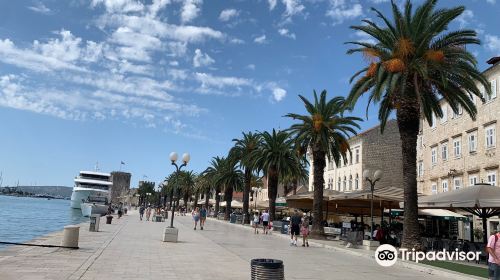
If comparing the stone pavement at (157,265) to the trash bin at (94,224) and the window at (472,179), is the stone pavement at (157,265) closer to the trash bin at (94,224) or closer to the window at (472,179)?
the trash bin at (94,224)

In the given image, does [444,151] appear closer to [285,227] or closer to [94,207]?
[285,227]

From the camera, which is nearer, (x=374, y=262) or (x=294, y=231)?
(x=374, y=262)

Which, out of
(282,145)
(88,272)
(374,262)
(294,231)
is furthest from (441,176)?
(88,272)

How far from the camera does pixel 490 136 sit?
32562 mm

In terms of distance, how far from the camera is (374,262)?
60.5 feet

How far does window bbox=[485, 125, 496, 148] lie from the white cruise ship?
2654 inches

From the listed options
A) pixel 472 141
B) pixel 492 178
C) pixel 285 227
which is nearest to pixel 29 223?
pixel 285 227

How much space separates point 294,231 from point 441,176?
66.3 feet

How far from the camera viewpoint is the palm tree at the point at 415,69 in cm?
2053

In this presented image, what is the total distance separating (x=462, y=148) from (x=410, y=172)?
18.1 metres

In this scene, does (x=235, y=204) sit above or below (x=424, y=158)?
below

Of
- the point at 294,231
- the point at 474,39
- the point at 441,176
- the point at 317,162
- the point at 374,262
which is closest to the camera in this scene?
the point at 374,262

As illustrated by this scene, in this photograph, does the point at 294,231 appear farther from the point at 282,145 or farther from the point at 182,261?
the point at 282,145

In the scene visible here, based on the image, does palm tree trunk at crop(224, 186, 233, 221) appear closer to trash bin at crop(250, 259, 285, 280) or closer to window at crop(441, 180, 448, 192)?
window at crop(441, 180, 448, 192)
